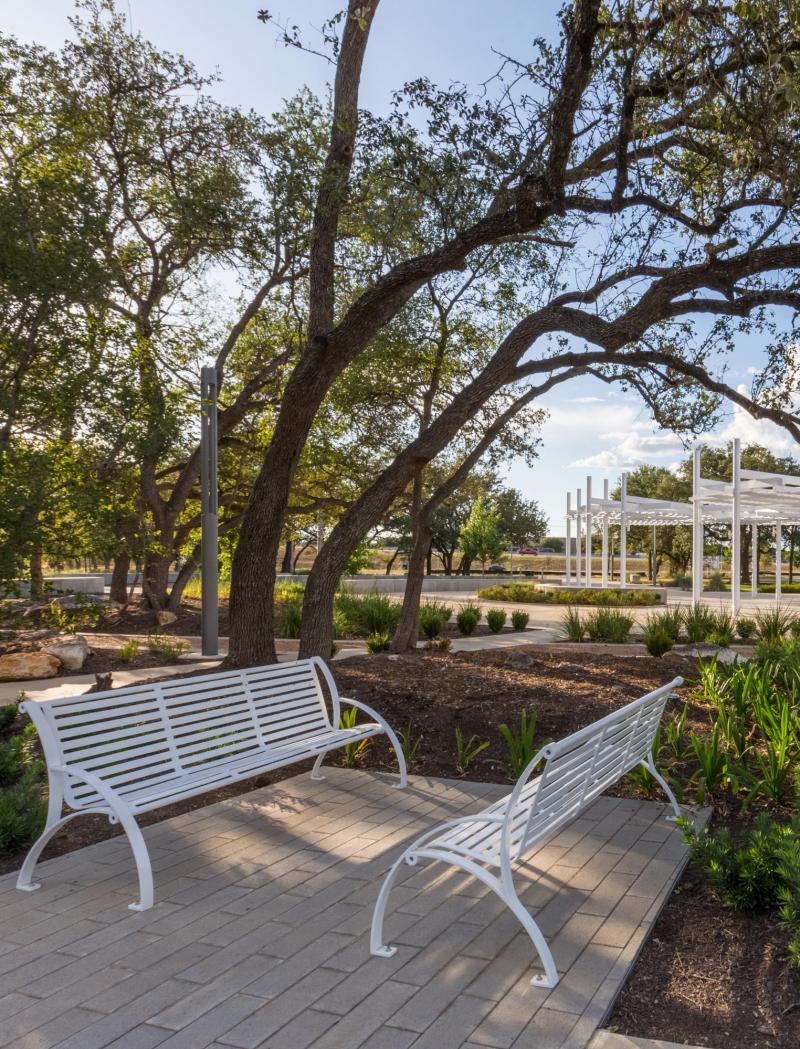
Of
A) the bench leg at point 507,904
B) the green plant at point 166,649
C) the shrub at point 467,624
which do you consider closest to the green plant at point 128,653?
the green plant at point 166,649

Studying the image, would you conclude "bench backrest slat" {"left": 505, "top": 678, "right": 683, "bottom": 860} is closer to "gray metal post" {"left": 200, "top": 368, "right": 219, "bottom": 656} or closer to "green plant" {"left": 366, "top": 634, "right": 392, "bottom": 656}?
"gray metal post" {"left": 200, "top": 368, "right": 219, "bottom": 656}

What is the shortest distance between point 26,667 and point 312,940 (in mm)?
8156

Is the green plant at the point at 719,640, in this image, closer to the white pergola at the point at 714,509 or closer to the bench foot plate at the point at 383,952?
the white pergola at the point at 714,509

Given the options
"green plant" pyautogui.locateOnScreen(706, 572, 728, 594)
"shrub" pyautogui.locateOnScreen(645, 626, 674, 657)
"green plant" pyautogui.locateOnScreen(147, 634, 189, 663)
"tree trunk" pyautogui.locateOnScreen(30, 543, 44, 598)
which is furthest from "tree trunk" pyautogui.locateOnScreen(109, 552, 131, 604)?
"green plant" pyautogui.locateOnScreen(706, 572, 728, 594)

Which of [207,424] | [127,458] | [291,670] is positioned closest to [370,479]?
[207,424]

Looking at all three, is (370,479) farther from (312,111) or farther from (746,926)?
(746,926)

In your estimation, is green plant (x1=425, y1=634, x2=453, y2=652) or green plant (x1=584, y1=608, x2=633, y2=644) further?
green plant (x1=584, y1=608, x2=633, y2=644)

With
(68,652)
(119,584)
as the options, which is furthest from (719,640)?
(119,584)

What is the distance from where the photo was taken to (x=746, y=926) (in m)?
3.35

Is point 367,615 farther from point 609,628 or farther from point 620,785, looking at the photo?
point 620,785

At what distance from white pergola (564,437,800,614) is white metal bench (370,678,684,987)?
14.5 metres

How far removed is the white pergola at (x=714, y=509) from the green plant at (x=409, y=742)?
41.4 ft

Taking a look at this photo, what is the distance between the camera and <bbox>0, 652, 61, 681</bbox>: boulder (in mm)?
10227

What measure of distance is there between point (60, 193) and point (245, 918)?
20.6 feet
